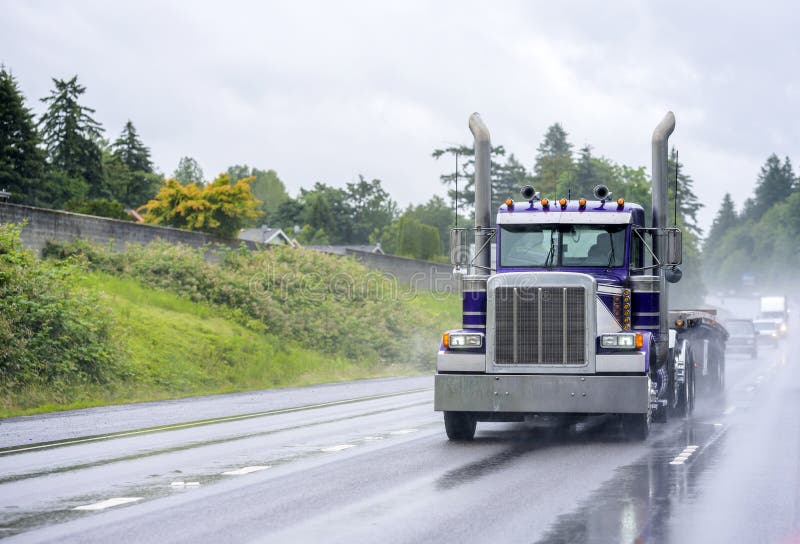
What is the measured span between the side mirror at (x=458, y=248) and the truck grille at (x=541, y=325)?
114 cm

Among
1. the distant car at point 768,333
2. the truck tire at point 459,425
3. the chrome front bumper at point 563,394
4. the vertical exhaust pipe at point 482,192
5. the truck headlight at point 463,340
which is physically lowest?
the truck tire at point 459,425

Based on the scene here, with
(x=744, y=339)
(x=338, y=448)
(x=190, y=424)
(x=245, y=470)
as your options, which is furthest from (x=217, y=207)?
(x=245, y=470)

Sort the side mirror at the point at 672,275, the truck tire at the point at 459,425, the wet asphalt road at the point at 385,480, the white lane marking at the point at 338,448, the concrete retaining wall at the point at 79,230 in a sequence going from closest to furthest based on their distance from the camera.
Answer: the wet asphalt road at the point at 385,480
the white lane marking at the point at 338,448
the truck tire at the point at 459,425
the side mirror at the point at 672,275
the concrete retaining wall at the point at 79,230

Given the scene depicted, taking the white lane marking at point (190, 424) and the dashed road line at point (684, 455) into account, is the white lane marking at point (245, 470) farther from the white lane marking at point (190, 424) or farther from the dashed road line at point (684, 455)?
the dashed road line at point (684, 455)

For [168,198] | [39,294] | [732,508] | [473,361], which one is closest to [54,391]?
[39,294]

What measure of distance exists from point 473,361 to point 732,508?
604 centimetres

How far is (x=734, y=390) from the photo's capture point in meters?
31.1

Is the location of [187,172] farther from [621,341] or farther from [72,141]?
[621,341]

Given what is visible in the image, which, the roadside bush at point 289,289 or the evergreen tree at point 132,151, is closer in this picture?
the roadside bush at point 289,289

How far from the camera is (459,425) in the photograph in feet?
53.7

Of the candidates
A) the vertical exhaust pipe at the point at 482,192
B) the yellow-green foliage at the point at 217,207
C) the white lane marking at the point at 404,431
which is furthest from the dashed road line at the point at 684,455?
the yellow-green foliage at the point at 217,207

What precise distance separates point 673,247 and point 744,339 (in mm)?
41653

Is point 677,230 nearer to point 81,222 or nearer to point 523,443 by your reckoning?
point 523,443

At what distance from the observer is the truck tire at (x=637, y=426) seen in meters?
16.3
